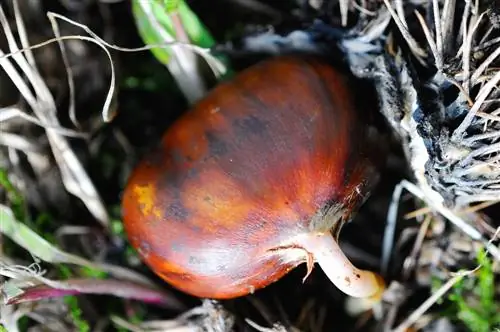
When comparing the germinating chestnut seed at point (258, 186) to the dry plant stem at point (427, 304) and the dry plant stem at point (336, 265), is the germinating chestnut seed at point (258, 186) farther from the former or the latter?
the dry plant stem at point (427, 304)

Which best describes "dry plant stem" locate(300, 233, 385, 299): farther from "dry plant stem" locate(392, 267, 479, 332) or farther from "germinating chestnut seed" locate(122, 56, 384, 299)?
"dry plant stem" locate(392, 267, 479, 332)

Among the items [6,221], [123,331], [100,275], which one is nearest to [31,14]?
[6,221]

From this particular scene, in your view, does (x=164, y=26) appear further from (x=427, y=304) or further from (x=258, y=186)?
(x=427, y=304)

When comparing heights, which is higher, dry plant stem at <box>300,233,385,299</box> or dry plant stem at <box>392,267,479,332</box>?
dry plant stem at <box>300,233,385,299</box>

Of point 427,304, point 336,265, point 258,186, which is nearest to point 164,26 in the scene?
point 258,186

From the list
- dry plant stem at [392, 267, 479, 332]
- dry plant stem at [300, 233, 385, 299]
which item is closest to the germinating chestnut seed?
dry plant stem at [300, 233, 385, 299]

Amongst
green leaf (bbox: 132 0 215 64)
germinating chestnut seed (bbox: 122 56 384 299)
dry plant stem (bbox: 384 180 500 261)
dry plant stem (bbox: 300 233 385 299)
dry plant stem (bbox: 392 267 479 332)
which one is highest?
green leaf (bbox: 132 0 215 64)

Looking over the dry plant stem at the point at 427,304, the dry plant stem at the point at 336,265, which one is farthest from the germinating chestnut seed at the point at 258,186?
the dry plant stem at the point at 427,304
